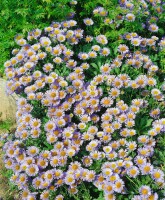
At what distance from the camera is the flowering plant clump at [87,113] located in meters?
3.44

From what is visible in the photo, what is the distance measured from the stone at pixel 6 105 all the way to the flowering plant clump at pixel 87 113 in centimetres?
39

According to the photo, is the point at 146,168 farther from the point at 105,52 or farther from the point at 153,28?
the point at 153,28

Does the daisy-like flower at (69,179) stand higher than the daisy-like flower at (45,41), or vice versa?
the daisy-like flower at (45,41)

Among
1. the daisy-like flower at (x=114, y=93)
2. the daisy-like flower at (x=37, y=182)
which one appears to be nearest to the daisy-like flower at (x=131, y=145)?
the daisy-like flower at (x=114, y=93)

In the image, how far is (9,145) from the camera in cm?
381

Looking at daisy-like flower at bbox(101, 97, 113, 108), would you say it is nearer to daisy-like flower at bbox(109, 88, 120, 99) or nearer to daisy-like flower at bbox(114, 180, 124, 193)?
daisy-like flower at bbox(109, 88, 120, 99)

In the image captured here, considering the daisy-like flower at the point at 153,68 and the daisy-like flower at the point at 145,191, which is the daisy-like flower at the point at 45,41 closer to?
the daisy-like flower at the point at 153,68

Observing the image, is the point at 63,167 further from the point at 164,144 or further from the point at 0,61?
the point at 0,61

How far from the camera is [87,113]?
3795mm

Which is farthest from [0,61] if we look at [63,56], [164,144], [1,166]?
[164,144]

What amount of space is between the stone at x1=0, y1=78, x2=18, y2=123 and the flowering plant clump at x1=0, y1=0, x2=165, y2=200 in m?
0.39

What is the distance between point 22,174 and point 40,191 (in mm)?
224

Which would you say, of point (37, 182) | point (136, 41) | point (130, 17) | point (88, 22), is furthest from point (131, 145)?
point (88, 22)

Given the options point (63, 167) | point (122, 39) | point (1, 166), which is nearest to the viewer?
point (63, 167)
